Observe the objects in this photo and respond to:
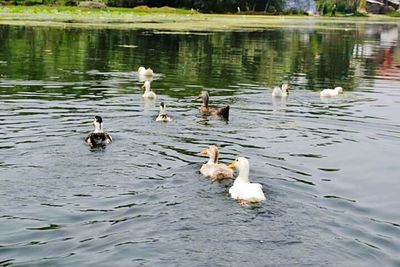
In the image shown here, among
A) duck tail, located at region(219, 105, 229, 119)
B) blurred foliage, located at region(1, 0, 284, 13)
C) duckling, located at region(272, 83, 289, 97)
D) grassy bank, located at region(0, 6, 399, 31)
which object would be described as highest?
blurred foliage, located at region(1, 0, 284, 13)

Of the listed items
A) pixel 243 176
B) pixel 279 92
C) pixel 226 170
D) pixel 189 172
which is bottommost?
pixel 189 172

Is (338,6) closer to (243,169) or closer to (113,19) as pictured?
(113,19)

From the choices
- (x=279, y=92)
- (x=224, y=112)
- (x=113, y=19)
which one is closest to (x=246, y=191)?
(x=224, y=112)

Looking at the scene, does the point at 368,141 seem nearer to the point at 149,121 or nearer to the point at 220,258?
the point at 149,121

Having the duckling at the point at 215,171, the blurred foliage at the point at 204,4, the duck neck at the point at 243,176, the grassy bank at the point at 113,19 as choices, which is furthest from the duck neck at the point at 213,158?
the blurred foliage at the point at 204,4

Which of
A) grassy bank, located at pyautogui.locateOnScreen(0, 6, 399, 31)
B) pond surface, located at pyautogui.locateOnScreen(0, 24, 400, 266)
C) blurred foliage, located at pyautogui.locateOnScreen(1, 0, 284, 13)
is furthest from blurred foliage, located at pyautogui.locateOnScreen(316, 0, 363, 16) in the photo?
pond surface, located at pyautogui.locateOnScreen(0, 24, 400, 266)

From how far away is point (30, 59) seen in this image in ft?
115

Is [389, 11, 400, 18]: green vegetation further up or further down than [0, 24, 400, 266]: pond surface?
further up

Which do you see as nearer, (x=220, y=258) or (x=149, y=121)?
(x=220, y=258)

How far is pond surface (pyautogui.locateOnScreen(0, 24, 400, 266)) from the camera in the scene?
34.0 feet

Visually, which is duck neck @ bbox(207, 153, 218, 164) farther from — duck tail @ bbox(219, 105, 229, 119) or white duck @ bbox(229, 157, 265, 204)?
duck tail @ bbox(219, 105, 229, 119)

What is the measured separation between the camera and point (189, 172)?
1450 centimetres

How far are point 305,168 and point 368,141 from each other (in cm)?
371

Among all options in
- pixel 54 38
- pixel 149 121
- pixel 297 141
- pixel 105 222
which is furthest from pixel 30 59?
pixel 105 222
